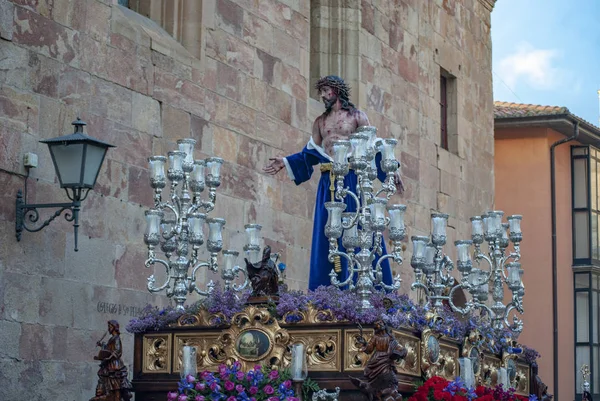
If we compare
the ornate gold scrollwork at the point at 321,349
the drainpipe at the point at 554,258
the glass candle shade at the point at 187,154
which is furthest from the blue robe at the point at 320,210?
the drainpipe at the point at 554,258

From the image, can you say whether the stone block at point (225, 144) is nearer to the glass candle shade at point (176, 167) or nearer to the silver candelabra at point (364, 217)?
the glass candle shade at point (176, 167)

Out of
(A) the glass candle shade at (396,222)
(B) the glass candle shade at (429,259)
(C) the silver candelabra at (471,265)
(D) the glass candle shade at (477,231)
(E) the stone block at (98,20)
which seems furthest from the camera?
(E) the stone block at (98,20)

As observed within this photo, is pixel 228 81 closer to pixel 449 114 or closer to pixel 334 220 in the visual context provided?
pixel 334 220

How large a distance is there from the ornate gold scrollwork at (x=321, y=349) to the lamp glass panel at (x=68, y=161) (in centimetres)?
222

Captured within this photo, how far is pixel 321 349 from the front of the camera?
29.4 ft

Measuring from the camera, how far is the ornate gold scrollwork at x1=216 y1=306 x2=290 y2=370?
29.7 ft

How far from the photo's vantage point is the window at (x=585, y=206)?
1077 inches

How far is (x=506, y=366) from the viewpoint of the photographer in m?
11.0

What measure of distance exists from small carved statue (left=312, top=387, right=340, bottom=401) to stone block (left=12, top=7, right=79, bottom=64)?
3.97 m

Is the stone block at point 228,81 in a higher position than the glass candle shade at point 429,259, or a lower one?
higher

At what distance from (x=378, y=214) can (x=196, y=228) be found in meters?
1.57

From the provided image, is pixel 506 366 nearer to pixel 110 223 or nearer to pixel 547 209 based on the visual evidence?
pixel 110 223

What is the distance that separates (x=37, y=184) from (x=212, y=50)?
3.20 metres

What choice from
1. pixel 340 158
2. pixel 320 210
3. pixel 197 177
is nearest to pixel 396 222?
pixel 340 158
